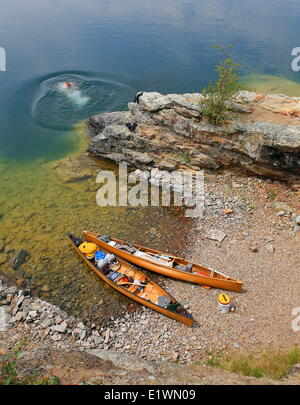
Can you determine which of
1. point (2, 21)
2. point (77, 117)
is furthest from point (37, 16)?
point (77, 117)

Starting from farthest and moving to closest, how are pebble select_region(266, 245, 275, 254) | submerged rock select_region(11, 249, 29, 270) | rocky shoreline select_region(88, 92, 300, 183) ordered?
rocky shoreline select_region(88, 92, 300, 183), submerged rock select_region(11, 249, 29, 270), pebble select_region(266, 245, 275, 254)

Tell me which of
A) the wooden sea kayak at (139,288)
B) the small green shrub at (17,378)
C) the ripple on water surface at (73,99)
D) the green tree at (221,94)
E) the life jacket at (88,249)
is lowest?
the wooden sea kayak at (139,288)

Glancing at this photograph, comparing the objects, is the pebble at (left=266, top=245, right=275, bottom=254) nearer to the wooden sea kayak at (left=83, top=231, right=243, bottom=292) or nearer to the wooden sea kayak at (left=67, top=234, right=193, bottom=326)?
the wooden sea kayak at (left=83, top=231, right=243, bottom=292)

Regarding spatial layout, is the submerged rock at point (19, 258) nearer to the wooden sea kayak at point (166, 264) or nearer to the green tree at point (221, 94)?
the wooden sea kayak at point (166, 264)

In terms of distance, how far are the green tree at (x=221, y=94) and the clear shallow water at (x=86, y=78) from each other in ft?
31.7

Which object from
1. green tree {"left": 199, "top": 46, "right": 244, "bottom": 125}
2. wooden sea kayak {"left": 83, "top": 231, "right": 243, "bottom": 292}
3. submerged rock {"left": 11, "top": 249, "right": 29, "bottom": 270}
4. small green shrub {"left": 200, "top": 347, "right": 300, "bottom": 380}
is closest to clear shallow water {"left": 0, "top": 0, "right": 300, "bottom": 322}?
submerged rock {"left": 11, "top": 249, "right": 29, "bottom": 270}

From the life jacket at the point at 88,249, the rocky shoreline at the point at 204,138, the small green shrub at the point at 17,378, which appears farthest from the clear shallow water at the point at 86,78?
the small green shrub at the point at 17,378

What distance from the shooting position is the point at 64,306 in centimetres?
1852

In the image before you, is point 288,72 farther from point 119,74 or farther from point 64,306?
point 64,306

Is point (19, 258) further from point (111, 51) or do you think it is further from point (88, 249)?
point (111, 51)

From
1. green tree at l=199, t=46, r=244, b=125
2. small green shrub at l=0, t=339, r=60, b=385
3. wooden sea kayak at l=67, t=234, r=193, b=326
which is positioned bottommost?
wooden sea kayak at l=67, t=234, r=193, b=326

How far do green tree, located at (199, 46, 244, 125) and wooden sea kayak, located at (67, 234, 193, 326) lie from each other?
15.0 meters

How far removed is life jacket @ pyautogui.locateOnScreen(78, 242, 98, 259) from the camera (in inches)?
802

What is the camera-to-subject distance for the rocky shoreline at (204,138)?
23.3 metres
